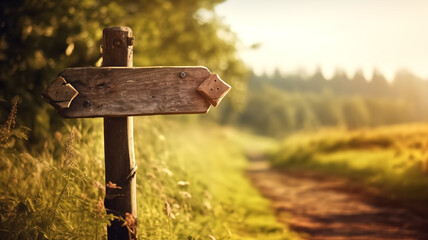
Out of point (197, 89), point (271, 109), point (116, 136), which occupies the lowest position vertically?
point (116, 136)

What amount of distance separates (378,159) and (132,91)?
8223mm

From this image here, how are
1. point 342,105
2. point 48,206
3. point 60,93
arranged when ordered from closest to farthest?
point 60,93 → point 48,206 → point 342,105

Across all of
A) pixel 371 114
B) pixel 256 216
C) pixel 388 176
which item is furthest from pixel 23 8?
A: pixel 371 114

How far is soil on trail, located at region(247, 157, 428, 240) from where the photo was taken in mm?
4699

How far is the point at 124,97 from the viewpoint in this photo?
2.79m

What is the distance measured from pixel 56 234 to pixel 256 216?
3402 millimetres

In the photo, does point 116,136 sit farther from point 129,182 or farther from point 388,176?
point 388,176

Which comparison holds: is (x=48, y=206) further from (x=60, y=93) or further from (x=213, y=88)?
(x=213, y=88)

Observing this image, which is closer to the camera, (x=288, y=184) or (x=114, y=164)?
(x=114, y=164)

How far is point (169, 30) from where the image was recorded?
1207 cm

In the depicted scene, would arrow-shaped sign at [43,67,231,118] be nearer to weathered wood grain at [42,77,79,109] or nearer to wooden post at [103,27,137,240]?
weathered wood grain at [42,77,79,109]

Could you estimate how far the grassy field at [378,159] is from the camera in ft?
22.6

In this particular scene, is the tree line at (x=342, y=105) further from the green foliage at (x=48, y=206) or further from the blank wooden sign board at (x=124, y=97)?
the green foliage at (x=48, y=206)

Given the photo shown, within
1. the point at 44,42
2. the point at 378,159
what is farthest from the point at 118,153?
the point at 378,159
